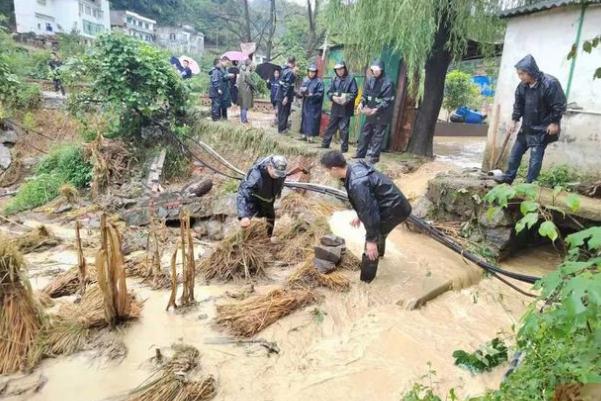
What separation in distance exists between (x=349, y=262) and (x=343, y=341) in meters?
1.48

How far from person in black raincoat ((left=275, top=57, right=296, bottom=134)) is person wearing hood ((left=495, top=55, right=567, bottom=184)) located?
5.81 m

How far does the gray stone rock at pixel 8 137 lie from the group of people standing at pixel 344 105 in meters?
10.5

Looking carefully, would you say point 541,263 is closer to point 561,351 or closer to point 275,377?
point 561,351

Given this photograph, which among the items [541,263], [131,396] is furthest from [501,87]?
[131,396]

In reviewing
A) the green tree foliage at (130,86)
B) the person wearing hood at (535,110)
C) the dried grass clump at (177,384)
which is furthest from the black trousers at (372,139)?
the green tree foliage at (130,86)

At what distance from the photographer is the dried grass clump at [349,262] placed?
545 centimetres

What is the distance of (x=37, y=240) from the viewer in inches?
296

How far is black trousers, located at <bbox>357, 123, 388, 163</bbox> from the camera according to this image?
8672 millimetres

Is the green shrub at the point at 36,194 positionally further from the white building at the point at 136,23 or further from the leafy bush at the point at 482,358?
the white building at the point at 136,23

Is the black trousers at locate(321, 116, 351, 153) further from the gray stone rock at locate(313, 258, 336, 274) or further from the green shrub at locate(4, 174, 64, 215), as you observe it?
the green shrub at locate(4, 174, 64, 215)

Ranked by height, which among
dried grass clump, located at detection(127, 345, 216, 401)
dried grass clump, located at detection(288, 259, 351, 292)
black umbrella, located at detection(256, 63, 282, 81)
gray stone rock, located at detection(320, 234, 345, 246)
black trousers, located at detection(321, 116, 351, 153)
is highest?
black umbrella, located at detection(256, 63, 282, 81)

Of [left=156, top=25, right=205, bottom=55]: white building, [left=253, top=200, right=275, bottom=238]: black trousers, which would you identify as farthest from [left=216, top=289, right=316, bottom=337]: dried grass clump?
[left=156, top=25, right=205, bottom=55]: white building

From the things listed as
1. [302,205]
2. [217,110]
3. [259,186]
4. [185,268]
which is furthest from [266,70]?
[185,268]

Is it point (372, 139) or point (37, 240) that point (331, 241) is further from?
point (37, 240)
